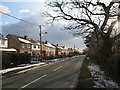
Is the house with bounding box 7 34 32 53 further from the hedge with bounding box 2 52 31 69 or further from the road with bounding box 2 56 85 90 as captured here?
the road with bounding box 2 56 85 90

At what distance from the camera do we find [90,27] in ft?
60.3

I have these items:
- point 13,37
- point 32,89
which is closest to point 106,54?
point 32,89

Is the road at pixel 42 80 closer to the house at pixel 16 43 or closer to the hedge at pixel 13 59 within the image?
the hedge at pixel 13 59

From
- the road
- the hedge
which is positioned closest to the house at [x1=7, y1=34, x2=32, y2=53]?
the hedge

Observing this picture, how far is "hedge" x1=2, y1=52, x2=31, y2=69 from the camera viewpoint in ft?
82.1

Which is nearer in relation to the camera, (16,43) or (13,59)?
(13,59)

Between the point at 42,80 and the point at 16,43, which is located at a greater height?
the point at 16,43

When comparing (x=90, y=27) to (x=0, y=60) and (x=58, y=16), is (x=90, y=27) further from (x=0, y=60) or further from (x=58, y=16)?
(x=0, y=60)

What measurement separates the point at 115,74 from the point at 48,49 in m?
87.6

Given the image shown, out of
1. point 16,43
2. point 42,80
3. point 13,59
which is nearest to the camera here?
point 42,80

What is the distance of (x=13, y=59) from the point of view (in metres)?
29.3

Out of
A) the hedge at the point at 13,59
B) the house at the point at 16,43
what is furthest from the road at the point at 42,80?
the house at the point at 16,43

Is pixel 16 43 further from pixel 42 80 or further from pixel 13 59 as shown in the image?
pixel 42 80

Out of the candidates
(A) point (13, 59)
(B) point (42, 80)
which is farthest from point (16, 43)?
(B) point (42, 80)
